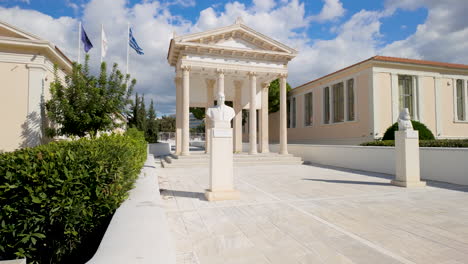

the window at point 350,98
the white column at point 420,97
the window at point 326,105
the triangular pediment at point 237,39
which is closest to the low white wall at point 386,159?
the window at point 350,98

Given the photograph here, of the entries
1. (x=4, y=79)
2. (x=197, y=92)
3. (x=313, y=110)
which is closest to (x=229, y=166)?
(x=4, y=79)

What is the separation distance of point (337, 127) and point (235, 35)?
37.3ft

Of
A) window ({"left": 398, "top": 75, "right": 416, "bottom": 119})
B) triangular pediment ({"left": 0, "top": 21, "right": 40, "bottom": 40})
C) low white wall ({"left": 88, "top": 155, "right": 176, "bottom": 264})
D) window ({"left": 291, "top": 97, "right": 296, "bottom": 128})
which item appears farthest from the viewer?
window ({"left": 291, "top": 97, "right": 296, "bottom": 128})

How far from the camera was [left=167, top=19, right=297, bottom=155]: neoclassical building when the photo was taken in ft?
50.4

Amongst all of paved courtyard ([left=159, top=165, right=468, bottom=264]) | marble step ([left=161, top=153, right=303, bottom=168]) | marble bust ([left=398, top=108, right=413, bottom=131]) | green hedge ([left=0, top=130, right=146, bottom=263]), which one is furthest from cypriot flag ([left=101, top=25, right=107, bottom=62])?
marble bust ([left=398, top=108, right=413, bottom=131])

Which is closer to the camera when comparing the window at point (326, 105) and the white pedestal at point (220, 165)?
the white pedestal at point (220, 165)

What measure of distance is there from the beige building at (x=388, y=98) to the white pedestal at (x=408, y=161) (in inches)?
437

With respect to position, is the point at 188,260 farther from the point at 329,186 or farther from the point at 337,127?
the point at 337,127

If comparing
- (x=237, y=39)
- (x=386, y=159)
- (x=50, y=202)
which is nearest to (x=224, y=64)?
(x=237, y=39)

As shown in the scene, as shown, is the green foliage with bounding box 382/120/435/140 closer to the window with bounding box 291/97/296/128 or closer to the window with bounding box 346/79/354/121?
the window with bounding box 346/79/354/121

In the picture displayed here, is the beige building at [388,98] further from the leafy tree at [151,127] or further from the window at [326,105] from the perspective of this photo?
the leafy tree at [151,127]

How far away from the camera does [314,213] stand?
5070 millimetres

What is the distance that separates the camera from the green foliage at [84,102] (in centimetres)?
1198

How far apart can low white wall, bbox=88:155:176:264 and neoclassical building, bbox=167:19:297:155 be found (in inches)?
481
